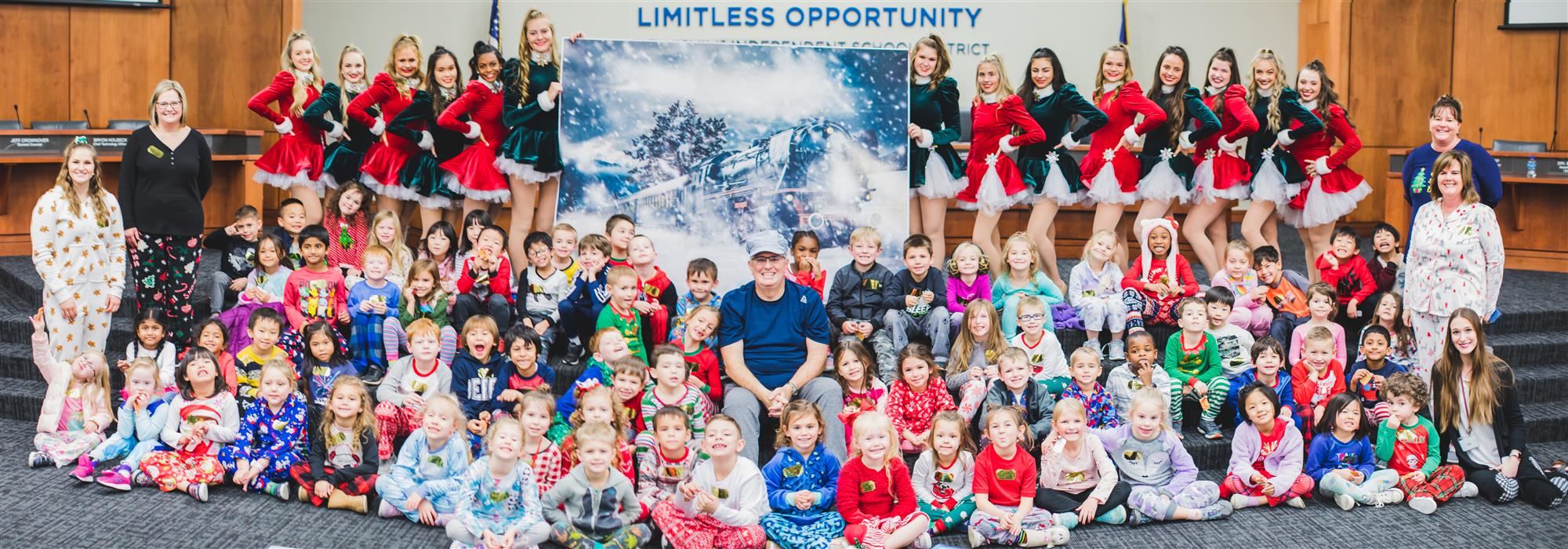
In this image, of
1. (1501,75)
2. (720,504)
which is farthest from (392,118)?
(1501,75)

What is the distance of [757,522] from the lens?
16.4 ft

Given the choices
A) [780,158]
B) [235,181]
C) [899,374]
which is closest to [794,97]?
[780,158]

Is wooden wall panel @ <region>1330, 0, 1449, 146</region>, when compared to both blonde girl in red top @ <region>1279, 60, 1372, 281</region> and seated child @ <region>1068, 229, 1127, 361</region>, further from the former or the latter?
seated child @ <region>1068, 229, 1127, 361</region>

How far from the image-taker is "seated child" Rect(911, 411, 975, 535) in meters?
5.22

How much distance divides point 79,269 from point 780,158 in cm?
295

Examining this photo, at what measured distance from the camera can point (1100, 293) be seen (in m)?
6.70

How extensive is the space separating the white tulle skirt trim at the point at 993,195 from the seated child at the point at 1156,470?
6.16 feet

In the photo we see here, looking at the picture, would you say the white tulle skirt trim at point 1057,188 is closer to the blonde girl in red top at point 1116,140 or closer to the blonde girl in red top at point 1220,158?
the blonde girl in red top at point 1116,140

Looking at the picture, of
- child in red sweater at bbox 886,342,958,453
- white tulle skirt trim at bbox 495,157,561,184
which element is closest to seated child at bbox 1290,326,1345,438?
child in red sweater at bbox 886,342,958,453

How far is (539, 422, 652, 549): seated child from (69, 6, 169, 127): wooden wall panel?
6.15 m

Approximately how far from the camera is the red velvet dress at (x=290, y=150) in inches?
287

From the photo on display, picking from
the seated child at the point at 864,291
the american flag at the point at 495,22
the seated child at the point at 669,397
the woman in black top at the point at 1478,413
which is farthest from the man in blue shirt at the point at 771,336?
the american flag at the point at 495,22

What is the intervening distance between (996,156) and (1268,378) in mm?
1848

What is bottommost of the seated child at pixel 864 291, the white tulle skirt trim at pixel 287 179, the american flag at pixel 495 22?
the seated child at pixel 864 291
